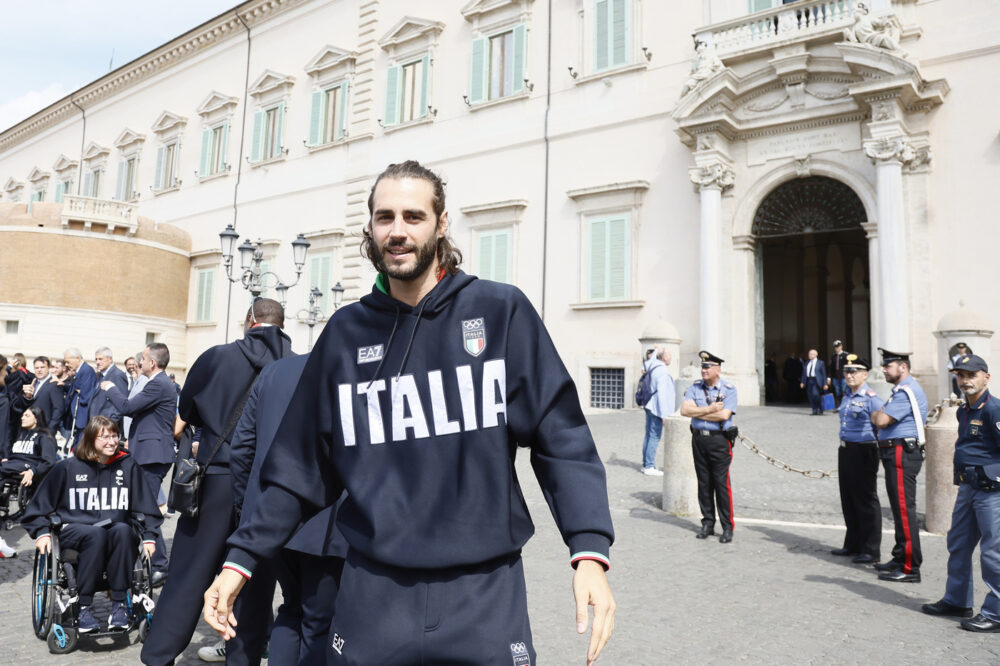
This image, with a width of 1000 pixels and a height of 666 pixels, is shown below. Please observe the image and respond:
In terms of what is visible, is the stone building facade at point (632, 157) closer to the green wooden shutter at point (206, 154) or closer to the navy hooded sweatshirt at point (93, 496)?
the green wooden shutter at point (206, 154)

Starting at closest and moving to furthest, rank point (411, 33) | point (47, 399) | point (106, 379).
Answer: point (47, 399), point (106, 379), point (411, 33)

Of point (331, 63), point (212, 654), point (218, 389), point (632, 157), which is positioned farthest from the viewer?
point (331, 63)

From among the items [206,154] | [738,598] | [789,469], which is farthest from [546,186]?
[206,154]

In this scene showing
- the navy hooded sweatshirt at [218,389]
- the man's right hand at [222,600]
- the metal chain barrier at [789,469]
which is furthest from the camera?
the metal chain barrier at [789,469]

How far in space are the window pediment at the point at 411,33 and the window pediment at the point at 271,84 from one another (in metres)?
4.33

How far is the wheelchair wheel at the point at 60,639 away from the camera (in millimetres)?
4203

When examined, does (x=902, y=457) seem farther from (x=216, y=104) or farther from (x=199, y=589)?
(x=216, y=104)

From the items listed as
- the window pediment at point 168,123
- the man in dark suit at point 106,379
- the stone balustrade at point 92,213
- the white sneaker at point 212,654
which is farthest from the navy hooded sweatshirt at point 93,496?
the window pediment at point 168,123

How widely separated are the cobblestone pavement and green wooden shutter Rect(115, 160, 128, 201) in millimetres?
27658

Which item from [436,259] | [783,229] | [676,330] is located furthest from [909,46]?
[436,259]

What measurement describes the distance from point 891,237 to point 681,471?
26.3 ft

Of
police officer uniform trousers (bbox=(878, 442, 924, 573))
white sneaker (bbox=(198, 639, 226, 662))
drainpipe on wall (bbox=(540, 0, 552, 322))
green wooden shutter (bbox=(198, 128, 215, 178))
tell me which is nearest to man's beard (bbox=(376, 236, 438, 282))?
white sneaker (bbox=(198, 639, 226, 662))

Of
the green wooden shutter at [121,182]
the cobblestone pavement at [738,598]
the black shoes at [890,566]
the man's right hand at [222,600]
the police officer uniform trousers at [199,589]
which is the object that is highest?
the green wooden shutter at [121,182]

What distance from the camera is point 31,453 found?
7.43 meters
